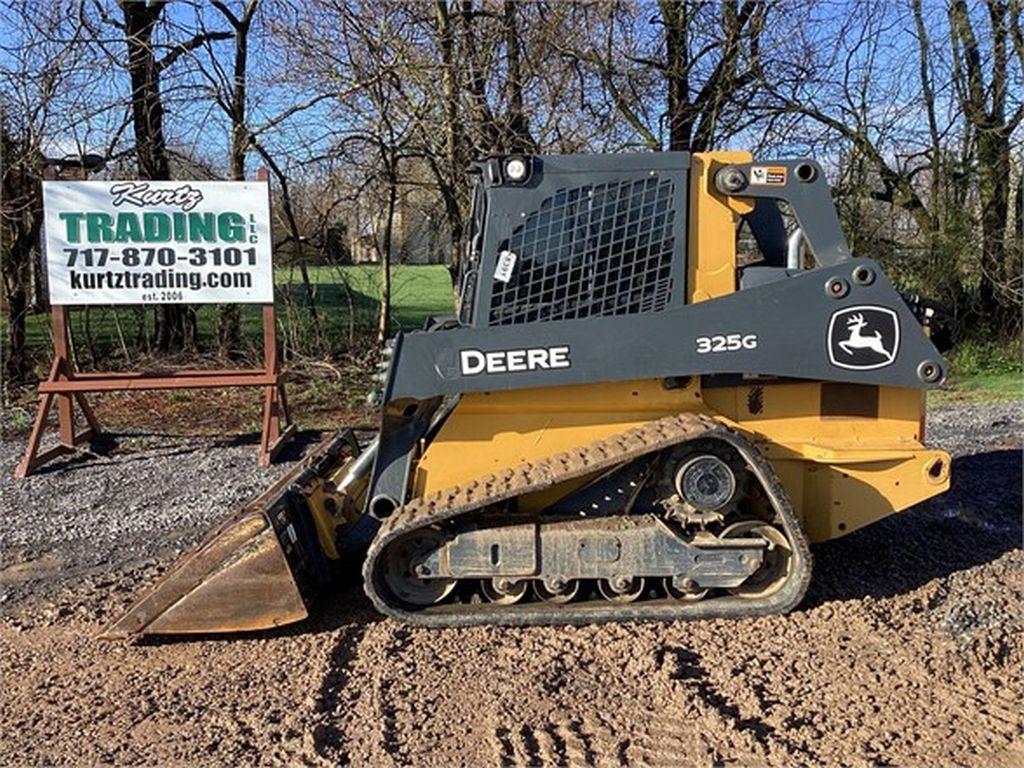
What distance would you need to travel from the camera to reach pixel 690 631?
13.7ft

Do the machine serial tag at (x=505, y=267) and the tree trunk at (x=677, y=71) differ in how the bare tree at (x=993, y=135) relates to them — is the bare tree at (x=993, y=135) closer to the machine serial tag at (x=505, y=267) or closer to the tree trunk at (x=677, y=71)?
the tree trunk at (x=677, y=71)

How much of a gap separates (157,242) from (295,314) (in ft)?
14.2

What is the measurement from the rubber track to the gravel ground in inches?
3.0

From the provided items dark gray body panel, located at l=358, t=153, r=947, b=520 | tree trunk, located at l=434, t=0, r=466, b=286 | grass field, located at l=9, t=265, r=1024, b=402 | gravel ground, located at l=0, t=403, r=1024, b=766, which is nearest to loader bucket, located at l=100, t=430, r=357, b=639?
gravel ground, located at l=0, t=403, r=1024, b=766

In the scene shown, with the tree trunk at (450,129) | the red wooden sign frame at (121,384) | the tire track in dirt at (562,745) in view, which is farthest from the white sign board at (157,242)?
the tire track in dirt at (562,745)

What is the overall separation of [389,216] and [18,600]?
768cm

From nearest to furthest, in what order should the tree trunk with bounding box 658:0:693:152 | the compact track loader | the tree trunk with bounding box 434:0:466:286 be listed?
the compact track loader, the tree trunk with bounding box 434:0:466:286, the tree trunk with bounding box 658:0:693:152

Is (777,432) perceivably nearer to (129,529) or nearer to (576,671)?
(576,671)

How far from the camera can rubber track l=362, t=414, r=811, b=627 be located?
13.5 ft

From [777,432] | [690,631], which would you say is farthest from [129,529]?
[777,432]

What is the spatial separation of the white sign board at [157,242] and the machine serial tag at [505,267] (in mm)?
4099

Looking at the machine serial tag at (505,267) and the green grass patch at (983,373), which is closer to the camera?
the machine serial tag at (505,267)

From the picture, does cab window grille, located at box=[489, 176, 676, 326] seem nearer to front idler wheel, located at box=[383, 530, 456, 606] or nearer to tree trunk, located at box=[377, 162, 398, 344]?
front idler wheel, located at box=[383, 530, 456, 606]

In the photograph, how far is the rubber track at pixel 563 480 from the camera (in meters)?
4.13
